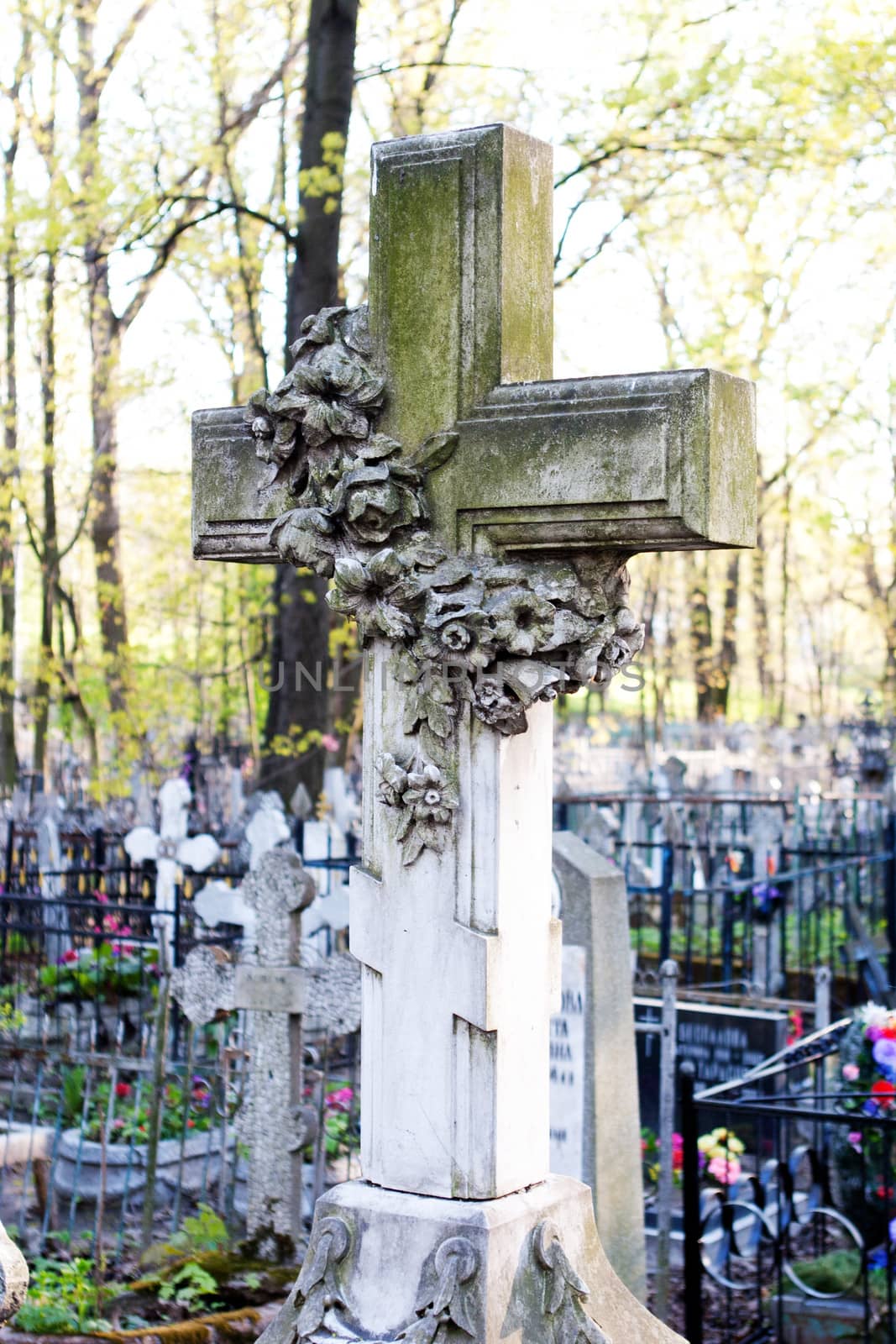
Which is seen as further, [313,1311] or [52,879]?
[52,879]

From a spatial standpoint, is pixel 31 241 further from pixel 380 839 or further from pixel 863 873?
pixel 380 839

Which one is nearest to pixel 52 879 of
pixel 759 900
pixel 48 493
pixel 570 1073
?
pixel 759 900

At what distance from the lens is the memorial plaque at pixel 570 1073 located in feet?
18.6

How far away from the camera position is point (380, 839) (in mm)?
3133

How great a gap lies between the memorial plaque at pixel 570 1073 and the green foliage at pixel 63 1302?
174 centimetres

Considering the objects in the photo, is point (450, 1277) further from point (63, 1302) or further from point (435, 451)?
point (63, 1302)

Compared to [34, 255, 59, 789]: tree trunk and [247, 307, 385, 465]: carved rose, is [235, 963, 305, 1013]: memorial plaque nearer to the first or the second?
[247, 307, 385, 465]: carved rose

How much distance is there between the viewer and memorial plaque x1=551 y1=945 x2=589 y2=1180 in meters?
5.66

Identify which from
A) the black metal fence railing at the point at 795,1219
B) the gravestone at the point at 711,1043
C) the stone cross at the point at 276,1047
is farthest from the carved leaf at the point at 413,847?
the gravestone at the point at 711,1043

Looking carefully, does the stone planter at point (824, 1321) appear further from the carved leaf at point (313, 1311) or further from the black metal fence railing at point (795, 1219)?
the carved leaf at point (313, 1311)

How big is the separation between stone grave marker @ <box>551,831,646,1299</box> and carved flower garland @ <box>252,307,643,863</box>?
2.81 metres

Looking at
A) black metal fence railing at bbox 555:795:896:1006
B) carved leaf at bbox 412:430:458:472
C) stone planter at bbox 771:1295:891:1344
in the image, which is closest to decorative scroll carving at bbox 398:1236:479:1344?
carved leaf at bbox 412:430:458:472

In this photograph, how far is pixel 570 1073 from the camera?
5.73 metres

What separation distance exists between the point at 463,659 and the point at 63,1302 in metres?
3.21
